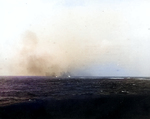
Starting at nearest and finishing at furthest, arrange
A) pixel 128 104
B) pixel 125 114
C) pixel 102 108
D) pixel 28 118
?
pixel 28 118, pixel 125 114, pixel 102 108, pixel 128 104

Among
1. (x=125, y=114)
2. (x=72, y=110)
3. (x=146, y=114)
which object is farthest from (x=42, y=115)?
(x=146, y=114)

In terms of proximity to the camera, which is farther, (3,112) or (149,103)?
(149,103)

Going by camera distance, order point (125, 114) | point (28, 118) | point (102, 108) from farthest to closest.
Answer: point (102, 108) < point (125, 114) < point (28, 118)

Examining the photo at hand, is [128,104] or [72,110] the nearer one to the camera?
[72,110]

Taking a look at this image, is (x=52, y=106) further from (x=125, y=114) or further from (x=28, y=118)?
(x=125, y=114)

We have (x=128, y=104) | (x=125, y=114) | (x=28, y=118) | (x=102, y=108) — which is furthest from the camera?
(x=128, y=104)

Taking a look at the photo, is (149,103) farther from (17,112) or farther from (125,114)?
(17,112)

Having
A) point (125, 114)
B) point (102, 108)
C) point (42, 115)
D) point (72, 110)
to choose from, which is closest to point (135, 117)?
point (125, 114)
